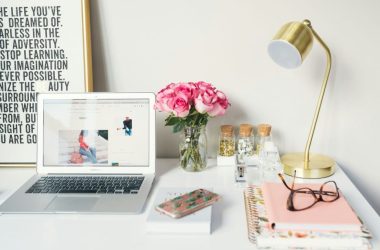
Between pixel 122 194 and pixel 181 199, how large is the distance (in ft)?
0.55

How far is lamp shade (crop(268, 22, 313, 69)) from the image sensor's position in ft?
3.13

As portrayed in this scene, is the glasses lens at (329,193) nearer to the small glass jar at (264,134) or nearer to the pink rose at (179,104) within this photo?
the small glass jar at (264,134)

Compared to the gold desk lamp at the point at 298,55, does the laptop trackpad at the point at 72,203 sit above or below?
below

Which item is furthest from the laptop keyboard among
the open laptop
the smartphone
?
the smartphone

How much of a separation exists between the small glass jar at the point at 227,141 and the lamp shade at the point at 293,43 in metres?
0.29

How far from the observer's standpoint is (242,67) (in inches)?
48.6

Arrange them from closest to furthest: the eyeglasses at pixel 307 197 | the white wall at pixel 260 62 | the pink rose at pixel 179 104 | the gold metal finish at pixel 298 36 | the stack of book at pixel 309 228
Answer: the stack of book at pixel 309 228
the eyeglasses at pixel 307 197
the gold metal finish at pixel 298 36
the pink rose at pixel 179 104
the white wall at pixel 260 62

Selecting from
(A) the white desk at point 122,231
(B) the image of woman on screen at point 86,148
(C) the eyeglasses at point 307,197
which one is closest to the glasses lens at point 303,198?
(C) the eyeglasses at point 307,197

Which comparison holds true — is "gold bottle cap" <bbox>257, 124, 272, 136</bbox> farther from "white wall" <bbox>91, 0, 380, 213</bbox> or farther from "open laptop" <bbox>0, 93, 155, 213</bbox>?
"open laptop" <bbox>0, 93, 155, 213</bbox>

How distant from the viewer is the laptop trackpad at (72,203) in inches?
36.0

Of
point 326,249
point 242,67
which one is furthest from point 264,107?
point 326,249

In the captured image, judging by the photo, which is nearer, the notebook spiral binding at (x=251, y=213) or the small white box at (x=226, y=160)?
the notebook spiral binding at (x=251, y=213)

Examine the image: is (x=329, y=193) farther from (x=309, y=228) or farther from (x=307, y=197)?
(x=309, y=228)

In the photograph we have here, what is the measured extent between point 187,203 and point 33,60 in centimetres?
70
